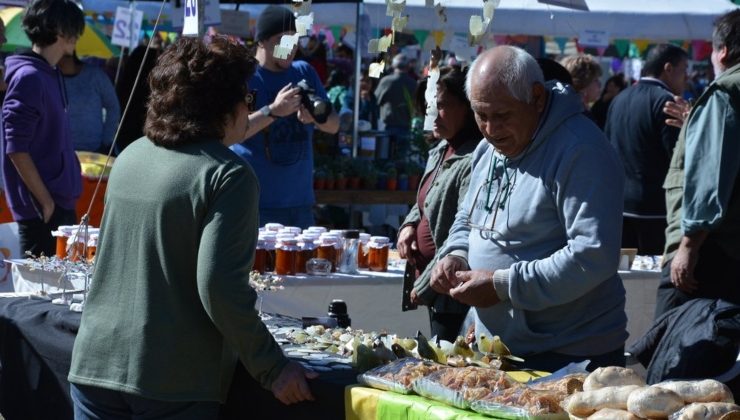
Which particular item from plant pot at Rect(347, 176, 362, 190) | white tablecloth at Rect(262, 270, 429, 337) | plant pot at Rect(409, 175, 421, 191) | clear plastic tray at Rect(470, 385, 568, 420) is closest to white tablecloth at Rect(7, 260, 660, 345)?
white tablecloth at Rect(262, 270, 429, 337)

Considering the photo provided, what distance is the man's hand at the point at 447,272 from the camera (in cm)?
331

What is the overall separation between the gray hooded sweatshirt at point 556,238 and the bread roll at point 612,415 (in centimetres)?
78

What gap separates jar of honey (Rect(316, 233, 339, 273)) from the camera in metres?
5.34

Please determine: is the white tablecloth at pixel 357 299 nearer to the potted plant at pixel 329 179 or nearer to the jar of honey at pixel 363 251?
the jar of honey at pixel 363 251

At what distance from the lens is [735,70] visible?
423 cm

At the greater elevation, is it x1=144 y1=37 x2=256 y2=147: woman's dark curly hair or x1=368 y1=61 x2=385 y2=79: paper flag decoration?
x1=368 y1=61 x2=385 y2=79: paper flag decoration

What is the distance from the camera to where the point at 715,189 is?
13.7ft

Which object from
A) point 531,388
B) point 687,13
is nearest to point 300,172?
point 531,388

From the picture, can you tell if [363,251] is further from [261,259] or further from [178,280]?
[178,280]

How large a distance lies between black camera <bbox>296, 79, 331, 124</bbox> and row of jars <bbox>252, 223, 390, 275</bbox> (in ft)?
1.91

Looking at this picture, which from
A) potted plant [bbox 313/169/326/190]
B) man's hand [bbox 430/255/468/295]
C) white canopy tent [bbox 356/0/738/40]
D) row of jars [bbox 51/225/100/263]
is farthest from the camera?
white canopy tent [bbox 356/0/738/40]

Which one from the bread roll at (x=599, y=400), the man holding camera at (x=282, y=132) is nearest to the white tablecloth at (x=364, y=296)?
the man holding camera at (x=282, y=132)

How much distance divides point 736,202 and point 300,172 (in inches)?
95.2

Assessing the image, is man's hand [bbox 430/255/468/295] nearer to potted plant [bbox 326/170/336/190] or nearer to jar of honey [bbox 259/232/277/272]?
jar of honey [bbox 259/232/277/272]
